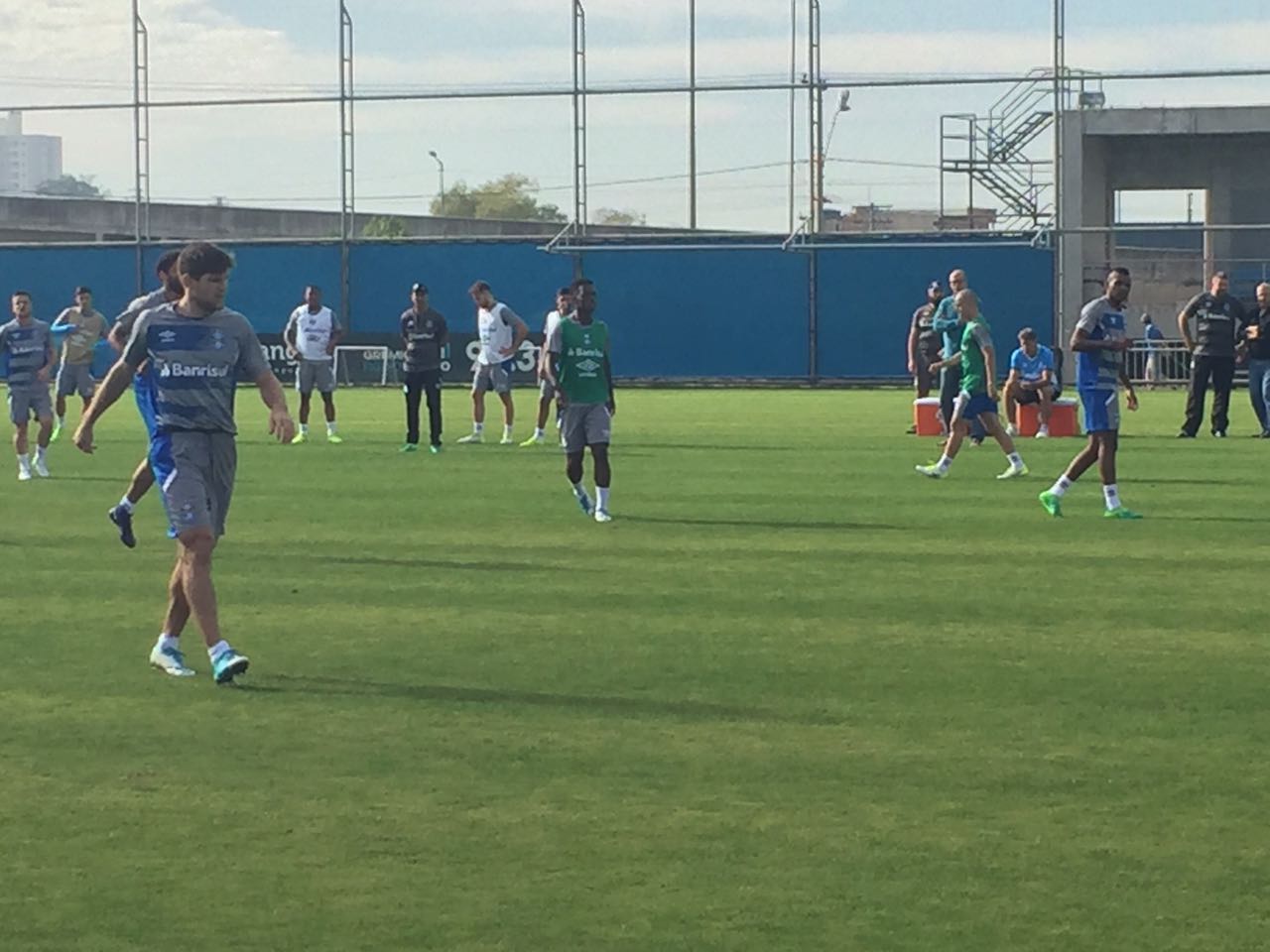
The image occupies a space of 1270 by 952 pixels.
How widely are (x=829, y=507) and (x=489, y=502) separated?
273cm

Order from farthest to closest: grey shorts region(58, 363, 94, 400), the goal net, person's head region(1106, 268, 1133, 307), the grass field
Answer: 1. the goal net
2. grey shorts region(58, 363, 94, 400)
3. person's head region(1106, 268, 1133, 307)
4. the grass field

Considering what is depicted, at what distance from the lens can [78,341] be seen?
2580 cm

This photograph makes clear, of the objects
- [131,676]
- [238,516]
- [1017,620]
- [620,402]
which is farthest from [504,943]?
[620,402]

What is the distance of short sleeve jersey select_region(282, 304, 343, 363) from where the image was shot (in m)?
27.3

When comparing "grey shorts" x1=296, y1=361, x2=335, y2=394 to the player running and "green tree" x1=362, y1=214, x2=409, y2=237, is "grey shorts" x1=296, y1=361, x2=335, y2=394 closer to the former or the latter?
the player running

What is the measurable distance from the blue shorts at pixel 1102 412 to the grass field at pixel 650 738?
2.35ft

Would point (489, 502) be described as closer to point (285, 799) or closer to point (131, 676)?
point (131, 676)

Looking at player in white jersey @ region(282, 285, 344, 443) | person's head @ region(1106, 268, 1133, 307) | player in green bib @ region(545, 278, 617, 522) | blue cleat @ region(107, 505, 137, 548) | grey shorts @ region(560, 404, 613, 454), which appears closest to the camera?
blue cleat @ region(107, 505, 137, 548)

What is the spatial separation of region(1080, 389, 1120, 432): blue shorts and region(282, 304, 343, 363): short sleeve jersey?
12.6 m

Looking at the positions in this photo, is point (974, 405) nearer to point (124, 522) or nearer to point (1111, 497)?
point (1111, 497)

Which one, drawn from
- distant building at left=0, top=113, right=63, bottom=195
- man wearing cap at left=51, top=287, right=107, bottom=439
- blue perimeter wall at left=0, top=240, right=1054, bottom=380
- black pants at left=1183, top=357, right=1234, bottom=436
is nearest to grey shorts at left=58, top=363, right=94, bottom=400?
man wearing cap at left=51, top=287, right=107, bottom=439

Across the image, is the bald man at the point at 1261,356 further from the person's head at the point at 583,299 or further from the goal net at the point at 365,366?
the goal net at the point at 365,366

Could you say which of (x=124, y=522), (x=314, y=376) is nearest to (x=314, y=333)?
(x=314, y=376)

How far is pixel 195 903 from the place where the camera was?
6324 mm
